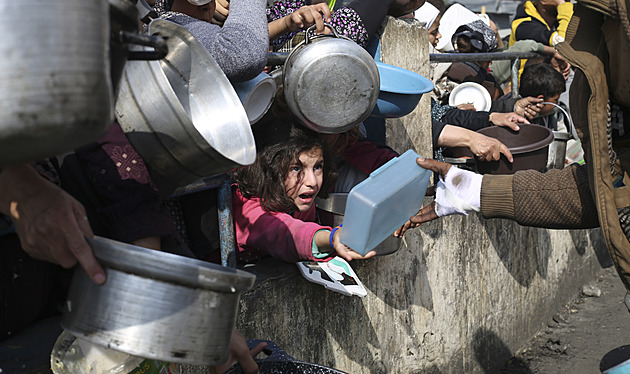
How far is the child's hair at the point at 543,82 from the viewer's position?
512 cm

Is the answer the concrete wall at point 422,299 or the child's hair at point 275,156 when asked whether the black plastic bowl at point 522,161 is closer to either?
the concrete wall at point 422,299

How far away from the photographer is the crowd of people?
3.83ft

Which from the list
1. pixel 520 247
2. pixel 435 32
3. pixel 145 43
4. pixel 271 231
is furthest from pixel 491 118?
Result: pixel 145 43

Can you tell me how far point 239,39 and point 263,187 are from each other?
638 mm

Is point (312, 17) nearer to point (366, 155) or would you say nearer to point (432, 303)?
point (366, 155)

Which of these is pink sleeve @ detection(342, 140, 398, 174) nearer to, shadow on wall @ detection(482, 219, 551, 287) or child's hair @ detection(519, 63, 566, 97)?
shadow on wall @ detection(482, 219, 551, 287)

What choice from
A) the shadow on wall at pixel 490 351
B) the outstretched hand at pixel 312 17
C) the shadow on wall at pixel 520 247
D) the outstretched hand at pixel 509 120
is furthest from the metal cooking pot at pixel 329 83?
the shadow on wall at pixel 490 351

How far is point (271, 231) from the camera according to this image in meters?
2.34

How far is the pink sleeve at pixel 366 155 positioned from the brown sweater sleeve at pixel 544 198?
66 centimetres

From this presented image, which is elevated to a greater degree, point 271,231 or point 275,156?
point 275,156

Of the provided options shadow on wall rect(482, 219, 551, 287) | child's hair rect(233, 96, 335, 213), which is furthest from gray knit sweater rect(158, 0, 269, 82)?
shadow on wall rect(482, 219, 551, 287)

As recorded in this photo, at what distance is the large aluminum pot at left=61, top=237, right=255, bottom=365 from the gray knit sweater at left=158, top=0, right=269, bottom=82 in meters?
0.92

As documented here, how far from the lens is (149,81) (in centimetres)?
134

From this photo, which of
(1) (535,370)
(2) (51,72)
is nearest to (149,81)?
(2) (51,72)
